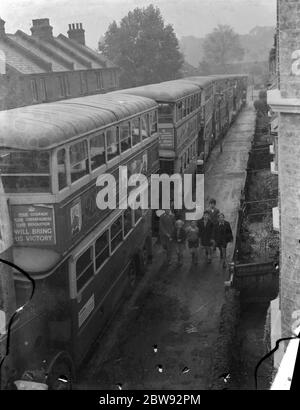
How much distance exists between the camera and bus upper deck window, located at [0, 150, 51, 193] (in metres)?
5.79

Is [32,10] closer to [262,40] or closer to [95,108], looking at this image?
[95,108]

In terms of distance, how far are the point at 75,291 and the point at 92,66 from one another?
25.3 m

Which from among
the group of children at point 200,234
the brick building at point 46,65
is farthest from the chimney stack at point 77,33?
the group of children at point 200,234

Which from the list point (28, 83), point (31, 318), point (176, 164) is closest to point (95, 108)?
point (31, 318)

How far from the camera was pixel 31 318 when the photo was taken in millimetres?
5883

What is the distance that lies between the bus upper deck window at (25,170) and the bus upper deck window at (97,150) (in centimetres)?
142

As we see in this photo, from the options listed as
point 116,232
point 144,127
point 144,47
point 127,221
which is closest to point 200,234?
point 127,221

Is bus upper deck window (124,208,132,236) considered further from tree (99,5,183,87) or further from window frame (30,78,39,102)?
window frame (30,78,39,102)

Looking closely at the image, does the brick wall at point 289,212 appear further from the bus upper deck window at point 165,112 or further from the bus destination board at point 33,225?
the bus upper deck window at point 165,112

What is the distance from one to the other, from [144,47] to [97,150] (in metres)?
17.8

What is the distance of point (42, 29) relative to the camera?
26422mm
